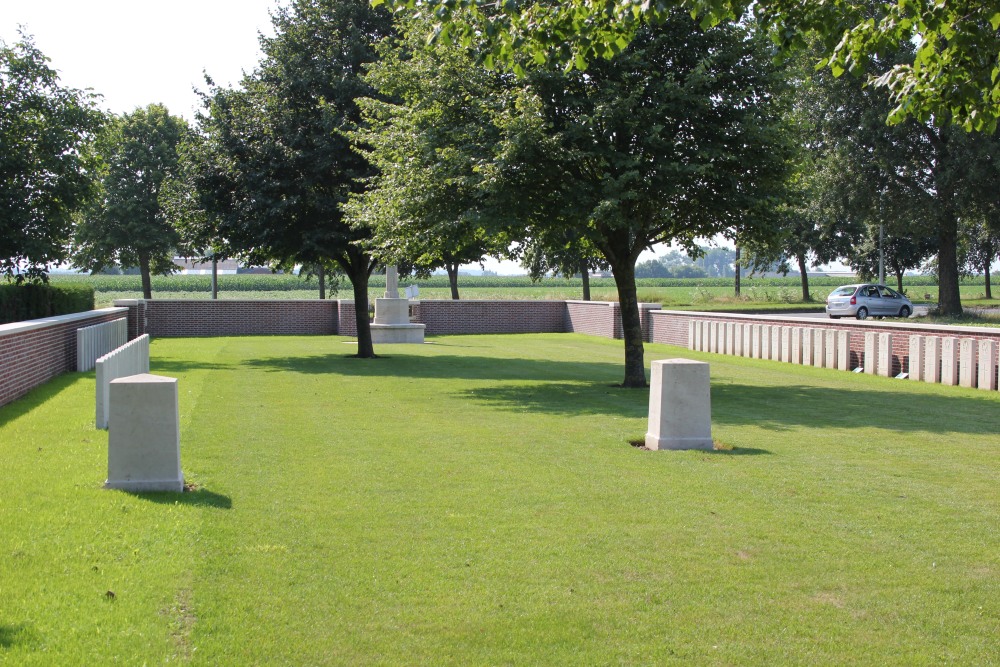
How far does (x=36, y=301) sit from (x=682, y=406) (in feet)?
60.3

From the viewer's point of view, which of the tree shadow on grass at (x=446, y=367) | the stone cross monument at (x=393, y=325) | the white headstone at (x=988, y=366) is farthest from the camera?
the stone cross monument at (x=393, y=325)

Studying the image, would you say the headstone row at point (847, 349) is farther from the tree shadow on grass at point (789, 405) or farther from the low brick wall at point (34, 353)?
the low brick wall at point (34, 353)

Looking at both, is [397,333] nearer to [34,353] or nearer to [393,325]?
[393,325]

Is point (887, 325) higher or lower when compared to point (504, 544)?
higher

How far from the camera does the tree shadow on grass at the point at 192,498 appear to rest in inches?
285

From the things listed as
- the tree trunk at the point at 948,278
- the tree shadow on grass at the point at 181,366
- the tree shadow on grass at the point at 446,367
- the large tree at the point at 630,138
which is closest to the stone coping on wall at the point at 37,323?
the tree shadow on grass at the point at 181,366

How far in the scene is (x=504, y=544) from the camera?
6.32 m

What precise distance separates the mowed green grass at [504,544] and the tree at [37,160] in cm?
937

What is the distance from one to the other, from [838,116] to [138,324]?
26157 millimetres

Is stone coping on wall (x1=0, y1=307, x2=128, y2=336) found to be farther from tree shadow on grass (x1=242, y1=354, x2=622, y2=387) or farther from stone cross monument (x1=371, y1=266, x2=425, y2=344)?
stone cross monument (x1=371, y1=266, x2=425, y2=344)

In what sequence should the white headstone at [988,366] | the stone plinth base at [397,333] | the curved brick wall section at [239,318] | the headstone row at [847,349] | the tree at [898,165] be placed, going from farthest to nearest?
the curved brick wall section at [239,318] < the tree at [898,165] < the stone plinth base at [397,333] < the headstone row at [847,349] < the white headstone at [988,366]

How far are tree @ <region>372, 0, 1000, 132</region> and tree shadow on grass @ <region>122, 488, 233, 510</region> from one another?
13.0 ft

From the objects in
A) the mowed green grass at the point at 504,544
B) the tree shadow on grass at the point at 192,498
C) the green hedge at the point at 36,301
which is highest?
the green hedge at the point at 36,301

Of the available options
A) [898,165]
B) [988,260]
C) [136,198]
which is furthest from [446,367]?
[988,260]
